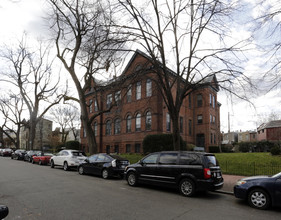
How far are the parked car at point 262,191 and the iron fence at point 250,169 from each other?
6416mm

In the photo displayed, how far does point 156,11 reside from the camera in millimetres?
13383

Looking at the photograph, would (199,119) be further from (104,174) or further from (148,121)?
(104,174)

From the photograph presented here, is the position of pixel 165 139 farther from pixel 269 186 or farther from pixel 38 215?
pixel 38 215

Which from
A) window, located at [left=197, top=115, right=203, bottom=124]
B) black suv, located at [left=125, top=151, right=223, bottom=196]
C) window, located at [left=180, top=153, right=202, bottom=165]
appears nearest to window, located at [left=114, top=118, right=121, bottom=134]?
window, located at [left=197, top=115, right=203, bottom=124]

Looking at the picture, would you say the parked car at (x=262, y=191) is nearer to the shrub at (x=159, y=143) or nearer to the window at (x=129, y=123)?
the shrub at (x=159, y=143)

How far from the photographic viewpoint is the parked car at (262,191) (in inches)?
262

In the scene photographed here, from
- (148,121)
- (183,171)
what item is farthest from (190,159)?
(148,121)

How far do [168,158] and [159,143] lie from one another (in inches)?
556

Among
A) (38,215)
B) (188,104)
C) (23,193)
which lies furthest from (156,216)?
(188,104)

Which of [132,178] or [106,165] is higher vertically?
[106,165]

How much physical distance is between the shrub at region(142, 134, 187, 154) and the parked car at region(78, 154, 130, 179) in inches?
404

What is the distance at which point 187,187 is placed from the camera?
333 inches

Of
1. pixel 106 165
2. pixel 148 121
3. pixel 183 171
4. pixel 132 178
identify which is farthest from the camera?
pixel 148 121

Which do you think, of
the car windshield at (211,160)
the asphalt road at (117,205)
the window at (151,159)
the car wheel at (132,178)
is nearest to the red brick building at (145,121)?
the car wheel at (132,178)
